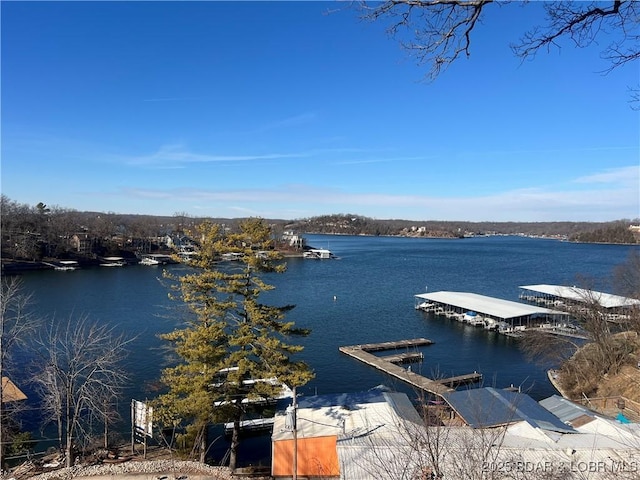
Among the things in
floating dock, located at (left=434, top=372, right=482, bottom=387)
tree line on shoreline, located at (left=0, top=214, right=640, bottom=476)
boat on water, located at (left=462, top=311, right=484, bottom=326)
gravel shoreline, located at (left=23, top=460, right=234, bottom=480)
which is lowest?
floating dock, located at (left=434, top=372, right=482, bottom=387)

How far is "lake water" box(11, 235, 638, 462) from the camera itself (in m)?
19.8

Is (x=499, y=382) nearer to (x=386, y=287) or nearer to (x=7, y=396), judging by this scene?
(x=7, y=396)

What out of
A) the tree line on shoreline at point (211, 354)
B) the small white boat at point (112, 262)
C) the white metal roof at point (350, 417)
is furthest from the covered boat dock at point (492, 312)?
the small white boat at point (112, 262)

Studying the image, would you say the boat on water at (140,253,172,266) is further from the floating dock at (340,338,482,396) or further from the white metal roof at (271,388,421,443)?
the white metal roof at (271,388,421,443)

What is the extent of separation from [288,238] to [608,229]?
91.8 m

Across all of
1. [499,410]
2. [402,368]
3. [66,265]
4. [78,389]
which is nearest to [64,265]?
[66,265]

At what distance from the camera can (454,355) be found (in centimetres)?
2339

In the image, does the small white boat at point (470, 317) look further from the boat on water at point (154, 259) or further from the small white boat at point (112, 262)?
the small white boat at point (112, 262)

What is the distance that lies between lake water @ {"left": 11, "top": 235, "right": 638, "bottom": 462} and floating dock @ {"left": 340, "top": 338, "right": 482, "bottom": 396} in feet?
1.69

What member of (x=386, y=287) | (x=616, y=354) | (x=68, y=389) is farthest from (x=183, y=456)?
(x=386, y=287)

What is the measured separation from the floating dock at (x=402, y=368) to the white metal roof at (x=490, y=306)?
5.87 meters

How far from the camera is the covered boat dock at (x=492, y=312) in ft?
91.9

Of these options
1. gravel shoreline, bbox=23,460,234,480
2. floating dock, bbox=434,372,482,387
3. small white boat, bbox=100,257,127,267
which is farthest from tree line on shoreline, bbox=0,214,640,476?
small white boat, bbox=100,257,127,267

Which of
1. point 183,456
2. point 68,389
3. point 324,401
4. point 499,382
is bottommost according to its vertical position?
point 499,382
